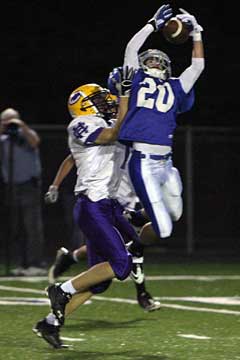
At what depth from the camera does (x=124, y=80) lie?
7.77m

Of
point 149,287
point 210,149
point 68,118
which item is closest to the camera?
point 149,287

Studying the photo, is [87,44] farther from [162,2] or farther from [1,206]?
[1,206]

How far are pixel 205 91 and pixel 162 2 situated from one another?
1571 millimetres

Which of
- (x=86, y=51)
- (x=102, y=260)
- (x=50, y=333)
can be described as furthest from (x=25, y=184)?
(x=86, y=51)

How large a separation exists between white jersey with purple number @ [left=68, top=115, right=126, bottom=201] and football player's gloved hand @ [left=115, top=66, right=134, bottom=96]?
1.17 ft

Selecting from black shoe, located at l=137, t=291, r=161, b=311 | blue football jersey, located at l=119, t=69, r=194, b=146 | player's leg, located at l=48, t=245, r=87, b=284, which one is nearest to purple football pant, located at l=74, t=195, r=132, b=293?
blue football jersey, located at l=119, t=69, r=194, b=146

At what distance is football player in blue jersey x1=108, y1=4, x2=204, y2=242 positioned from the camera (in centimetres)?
777

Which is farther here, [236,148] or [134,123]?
[236,148]

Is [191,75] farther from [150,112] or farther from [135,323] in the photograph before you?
[135,323]

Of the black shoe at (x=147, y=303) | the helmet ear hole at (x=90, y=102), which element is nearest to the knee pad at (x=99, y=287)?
the helmet ear hole at (x=90, y=102)

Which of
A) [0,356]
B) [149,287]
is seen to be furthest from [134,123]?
[149,287]

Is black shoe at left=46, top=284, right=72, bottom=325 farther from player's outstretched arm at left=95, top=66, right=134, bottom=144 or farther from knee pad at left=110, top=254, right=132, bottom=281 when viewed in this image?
player's outstretched arm at left=95, top=66, right=134, bottom=144

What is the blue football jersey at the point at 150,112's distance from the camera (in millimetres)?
7773

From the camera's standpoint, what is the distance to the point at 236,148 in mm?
17547
